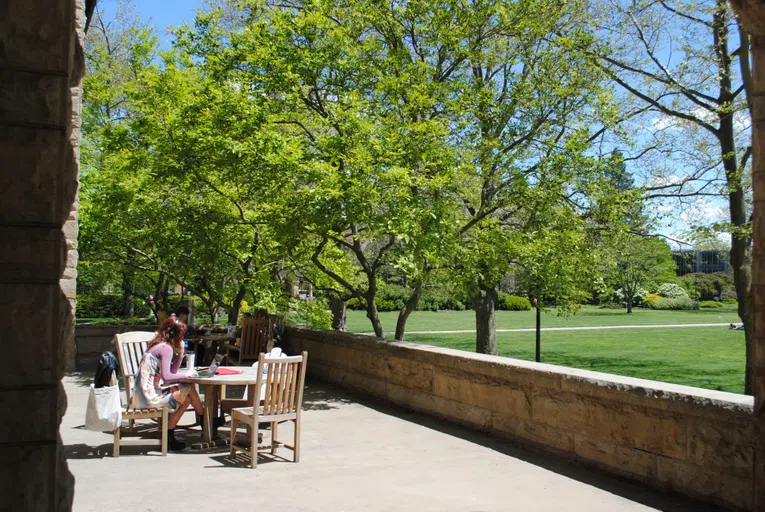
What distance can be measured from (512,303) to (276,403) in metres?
42.9

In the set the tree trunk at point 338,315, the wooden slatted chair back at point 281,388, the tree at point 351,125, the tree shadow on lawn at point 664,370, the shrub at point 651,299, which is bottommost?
the tree shadow on lawn at point 664,370

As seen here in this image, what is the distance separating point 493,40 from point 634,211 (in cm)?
528

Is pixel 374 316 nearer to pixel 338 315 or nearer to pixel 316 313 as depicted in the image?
pixel 316 313

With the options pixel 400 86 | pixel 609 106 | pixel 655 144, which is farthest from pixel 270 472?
pixel 655 144

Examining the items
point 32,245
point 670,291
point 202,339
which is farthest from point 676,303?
point 32,245

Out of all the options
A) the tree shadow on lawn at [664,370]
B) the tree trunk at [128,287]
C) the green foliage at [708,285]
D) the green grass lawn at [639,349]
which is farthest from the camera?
the green foliage at [708,285]

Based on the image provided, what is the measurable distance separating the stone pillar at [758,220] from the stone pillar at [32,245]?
3460 millimetres

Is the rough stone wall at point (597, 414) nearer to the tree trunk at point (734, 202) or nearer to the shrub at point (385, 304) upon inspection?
the tree trunk at point (734, 202)

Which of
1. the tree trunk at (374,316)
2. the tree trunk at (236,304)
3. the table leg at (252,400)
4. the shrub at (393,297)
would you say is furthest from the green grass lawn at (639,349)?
the table leg at (252,400)

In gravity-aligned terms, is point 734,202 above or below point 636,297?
above

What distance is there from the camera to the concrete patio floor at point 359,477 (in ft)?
18.9

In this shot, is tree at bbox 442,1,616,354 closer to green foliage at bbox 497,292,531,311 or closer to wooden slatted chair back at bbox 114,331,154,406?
wooden slatted chair back at bbox 114,331,154,406

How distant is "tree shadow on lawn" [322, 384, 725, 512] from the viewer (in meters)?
5.80

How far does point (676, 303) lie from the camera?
183ft
